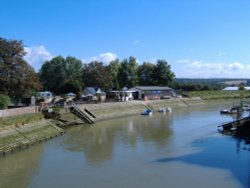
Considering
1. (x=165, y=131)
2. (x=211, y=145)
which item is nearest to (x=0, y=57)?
(x=165, y=131)

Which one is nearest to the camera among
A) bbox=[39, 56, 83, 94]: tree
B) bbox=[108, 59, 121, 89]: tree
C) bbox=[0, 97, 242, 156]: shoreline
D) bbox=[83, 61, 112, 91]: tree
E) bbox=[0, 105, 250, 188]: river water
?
bbox=[0, 105, 250, 188]: river water

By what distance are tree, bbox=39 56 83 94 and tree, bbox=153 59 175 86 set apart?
2007 cm

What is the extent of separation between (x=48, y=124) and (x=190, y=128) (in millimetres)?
17239

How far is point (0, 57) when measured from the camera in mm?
49094

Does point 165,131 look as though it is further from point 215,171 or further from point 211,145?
point 215,171

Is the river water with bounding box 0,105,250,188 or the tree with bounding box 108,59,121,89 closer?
the river water with bounding box 0,105,250,188

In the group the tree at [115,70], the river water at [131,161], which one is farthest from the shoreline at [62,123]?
the tree at [115,70]

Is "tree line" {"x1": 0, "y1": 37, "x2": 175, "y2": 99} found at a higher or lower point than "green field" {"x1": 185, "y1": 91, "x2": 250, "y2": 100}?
higher

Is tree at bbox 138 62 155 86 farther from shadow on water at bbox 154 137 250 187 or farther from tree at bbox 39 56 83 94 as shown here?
shadow on water at bbox 154 137 250 187

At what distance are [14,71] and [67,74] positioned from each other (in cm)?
4613

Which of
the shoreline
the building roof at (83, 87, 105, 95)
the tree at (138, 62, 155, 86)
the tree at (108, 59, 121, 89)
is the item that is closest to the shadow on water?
the shoreline

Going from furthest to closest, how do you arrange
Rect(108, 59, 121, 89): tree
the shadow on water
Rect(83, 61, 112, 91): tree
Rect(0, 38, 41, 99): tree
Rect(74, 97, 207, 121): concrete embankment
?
Rect(108, 59, 121, 89): tree < Rect(83, 61, 112, 91): tree < Rect(74, 97, 207, 121): concrete embankment < Rect(0, 38, 41, 99): tree < the shadow on water

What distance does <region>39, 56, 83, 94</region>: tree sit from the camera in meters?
91.8

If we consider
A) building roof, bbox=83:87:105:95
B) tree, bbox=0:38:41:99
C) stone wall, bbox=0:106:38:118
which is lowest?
stone wall, bbox=0:106:38:118
